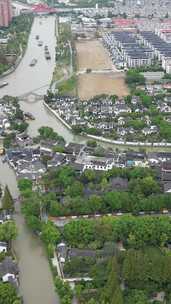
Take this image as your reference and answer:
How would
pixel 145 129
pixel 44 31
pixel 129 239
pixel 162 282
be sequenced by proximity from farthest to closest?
pixel 44 31
pixel 145 129
pixel 129 239
pixel 162 282

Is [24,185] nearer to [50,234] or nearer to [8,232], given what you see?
[8,232]

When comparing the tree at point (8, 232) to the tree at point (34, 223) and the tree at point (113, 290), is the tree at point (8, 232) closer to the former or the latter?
the tree at point (34, 223)

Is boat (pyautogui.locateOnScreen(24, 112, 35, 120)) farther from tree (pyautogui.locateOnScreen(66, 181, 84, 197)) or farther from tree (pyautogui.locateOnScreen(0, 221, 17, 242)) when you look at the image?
tree (pyautogui.locateOnScreen(0, 221, 17, 242))

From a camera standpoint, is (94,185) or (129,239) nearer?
(129,239)

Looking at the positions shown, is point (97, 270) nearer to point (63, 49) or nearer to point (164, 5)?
point (63, 49)

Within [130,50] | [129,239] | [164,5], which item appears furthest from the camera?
[164,5]

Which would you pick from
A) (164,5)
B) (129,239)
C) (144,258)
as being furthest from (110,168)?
(164,5)

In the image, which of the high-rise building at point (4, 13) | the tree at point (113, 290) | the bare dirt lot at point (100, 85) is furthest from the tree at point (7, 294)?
the high-rise building at point (4, 13)
